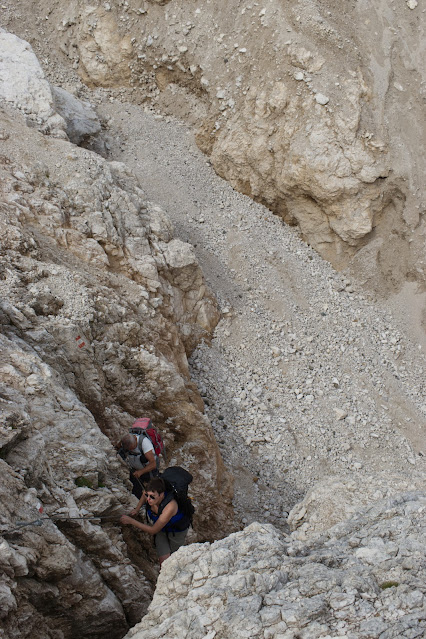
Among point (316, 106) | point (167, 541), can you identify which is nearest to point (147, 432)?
point (167, 541)

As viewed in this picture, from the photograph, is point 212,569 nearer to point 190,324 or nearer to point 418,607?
point 418,607

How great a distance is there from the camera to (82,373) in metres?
8.79

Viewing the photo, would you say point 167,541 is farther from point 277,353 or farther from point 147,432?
point 277,353

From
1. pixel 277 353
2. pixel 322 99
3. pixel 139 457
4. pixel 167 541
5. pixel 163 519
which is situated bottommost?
pixel 277 353

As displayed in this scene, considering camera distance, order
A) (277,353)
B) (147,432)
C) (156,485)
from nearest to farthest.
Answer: (156,485)
(147,432)
(277,353)

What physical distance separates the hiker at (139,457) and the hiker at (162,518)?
0.70 m

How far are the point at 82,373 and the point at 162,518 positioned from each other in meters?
3.21

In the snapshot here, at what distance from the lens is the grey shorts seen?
693 cm

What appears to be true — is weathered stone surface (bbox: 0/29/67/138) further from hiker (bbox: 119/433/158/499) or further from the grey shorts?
the grey shorts

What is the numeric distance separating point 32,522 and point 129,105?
18.0 metres

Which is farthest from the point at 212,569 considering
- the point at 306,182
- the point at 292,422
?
the point at 306,182

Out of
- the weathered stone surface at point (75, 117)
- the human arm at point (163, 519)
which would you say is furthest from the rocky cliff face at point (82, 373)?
the weathered stone surface at point (75, 117)

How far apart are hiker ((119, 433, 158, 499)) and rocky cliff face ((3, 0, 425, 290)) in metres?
11.7

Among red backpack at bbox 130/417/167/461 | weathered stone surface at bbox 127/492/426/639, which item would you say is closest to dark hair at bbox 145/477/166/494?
weathered stone surface at bbox 127/492/426/639
